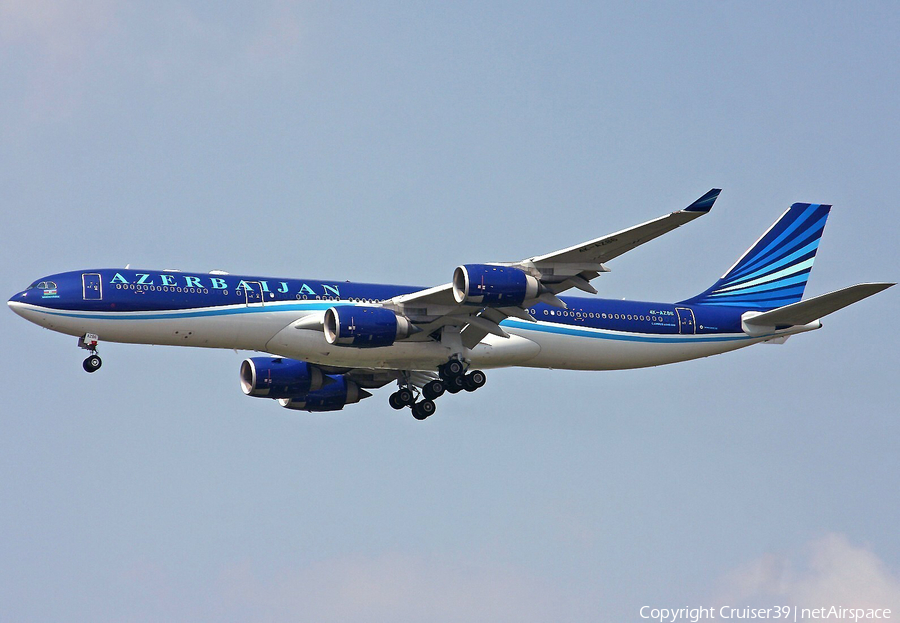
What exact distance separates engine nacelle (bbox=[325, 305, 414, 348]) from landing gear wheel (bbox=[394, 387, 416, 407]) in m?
6.20

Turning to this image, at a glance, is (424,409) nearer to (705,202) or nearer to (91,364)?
(91,364)

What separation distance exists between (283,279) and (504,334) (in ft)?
26.2

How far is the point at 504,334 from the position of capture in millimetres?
42344

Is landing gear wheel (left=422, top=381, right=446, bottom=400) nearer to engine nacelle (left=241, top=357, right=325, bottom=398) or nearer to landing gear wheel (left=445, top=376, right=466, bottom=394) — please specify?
landing gear wheel (left=445, top=376, right=466, bottom=394)

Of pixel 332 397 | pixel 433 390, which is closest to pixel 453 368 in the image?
pixel 433 390

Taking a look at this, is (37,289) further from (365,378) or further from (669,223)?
(669,223)

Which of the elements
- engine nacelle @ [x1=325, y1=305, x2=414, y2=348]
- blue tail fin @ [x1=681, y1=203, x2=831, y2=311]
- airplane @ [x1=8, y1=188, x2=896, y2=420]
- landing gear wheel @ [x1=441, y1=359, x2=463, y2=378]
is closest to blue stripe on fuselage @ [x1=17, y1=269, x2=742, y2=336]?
airplane @ [x1=8, y1=188, x2=896, y2=420]

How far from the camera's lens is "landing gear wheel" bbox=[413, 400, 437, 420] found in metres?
46.2

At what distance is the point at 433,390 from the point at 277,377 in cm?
610

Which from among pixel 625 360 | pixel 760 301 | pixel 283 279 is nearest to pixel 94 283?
pixel 283 279

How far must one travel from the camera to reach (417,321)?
41.7 meters

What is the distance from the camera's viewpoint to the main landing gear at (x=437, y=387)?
43094 millimetres

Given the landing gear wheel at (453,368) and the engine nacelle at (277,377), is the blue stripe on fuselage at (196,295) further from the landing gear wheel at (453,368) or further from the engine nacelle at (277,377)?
the engine nacelle at (277,377)

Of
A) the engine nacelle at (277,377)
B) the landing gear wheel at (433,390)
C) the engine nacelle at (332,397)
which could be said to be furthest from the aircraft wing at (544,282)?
the engine nacelle at (332,397)
